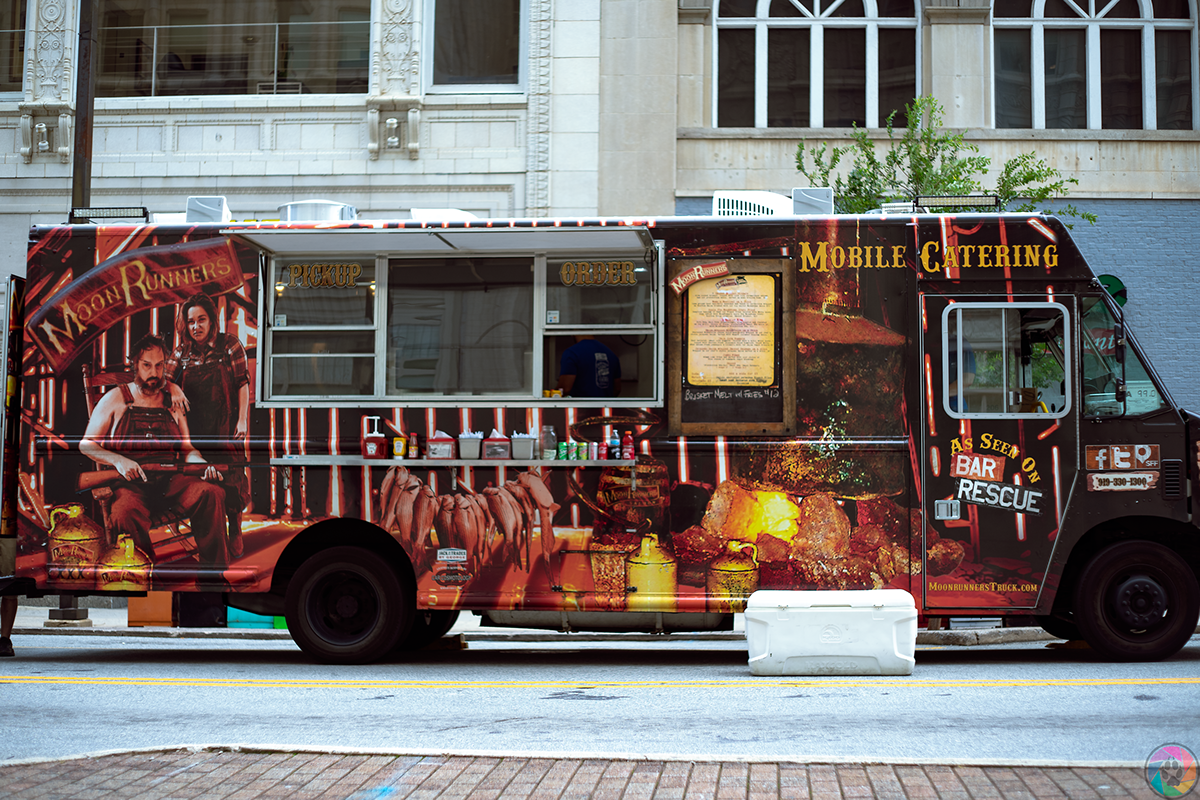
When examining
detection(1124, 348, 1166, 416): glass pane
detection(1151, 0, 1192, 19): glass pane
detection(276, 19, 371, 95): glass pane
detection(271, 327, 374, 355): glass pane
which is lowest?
detection(1124, 348, 1166, 416): glass pane

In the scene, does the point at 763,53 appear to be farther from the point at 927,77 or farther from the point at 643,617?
the point at 643,617

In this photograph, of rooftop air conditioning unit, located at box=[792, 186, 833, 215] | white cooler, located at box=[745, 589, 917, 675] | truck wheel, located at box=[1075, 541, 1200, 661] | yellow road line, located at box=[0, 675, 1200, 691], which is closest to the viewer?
yellow road line, located at box=[0, 675, 1200, 691]

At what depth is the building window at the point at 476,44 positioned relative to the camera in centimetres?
1850

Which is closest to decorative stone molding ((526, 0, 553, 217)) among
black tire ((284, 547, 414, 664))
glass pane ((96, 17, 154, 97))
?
glass pane ((96, 17, 154, 97))

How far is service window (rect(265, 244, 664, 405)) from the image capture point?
911 centimetres

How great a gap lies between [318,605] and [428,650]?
1.56 m

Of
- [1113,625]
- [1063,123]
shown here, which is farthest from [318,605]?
[1063,123]

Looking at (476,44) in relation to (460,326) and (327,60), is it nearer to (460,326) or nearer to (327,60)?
(327,60)

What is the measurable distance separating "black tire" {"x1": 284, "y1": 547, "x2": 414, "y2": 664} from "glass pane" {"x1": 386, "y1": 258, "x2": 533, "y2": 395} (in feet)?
4.48

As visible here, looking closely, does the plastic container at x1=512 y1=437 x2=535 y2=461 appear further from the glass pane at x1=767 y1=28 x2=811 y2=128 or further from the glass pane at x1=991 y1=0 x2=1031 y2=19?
the glass pane at x1=991 y1=0 x2=1031 y2=19

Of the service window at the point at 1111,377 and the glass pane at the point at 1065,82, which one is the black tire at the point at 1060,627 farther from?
the glass pane at the point at 1065,82

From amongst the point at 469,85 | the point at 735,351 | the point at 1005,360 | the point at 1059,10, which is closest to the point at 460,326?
the point at 735,351

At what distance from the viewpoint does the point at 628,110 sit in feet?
59.3

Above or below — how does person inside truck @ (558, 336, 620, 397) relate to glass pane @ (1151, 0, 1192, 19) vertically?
below
